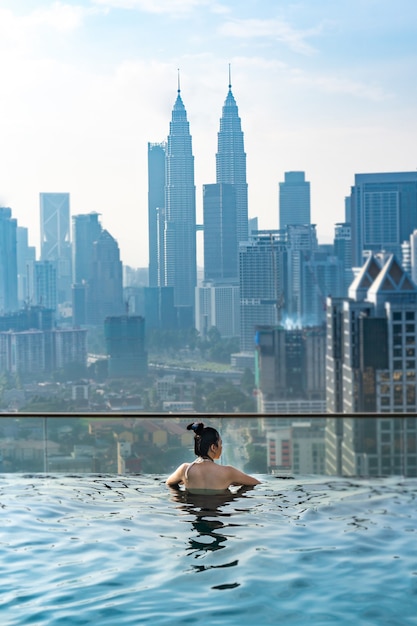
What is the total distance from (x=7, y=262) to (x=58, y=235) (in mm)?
3523

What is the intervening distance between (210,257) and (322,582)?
39.4 metres

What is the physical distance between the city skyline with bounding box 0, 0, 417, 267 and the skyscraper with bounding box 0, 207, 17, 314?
579 mm

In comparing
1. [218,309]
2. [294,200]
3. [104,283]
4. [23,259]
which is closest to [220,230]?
[218,309]

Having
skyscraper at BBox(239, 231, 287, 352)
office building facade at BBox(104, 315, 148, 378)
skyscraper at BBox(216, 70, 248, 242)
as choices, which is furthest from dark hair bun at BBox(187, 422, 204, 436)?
skyscraper at BBox(239, 231, 287, 352)

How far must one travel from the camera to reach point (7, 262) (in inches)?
1615

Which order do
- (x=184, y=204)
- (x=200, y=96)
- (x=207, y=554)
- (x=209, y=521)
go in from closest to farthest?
(x=207, y=554)
(x=209, y=521)
(x=200, y=96)
(x=184, y=204)

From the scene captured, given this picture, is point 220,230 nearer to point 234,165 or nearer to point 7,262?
point 234,165

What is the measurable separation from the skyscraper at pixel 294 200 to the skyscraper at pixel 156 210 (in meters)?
5.70

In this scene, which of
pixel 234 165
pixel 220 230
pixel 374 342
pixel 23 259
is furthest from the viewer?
pixel 374 342

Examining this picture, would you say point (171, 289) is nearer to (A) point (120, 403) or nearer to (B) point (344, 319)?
(A) point (120, 403)

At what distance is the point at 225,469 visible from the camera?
400 centimetres

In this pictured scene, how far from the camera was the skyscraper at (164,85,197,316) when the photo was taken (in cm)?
3997

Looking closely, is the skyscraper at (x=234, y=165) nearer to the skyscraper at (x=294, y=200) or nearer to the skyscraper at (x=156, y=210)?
the skyscraper at (x=294, y=200)

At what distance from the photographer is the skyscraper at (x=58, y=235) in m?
42.0
